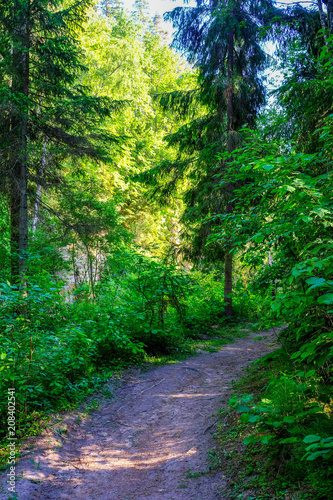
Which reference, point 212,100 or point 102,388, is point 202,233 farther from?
point 102,388

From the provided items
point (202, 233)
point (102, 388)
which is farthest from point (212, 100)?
point (102, 388)

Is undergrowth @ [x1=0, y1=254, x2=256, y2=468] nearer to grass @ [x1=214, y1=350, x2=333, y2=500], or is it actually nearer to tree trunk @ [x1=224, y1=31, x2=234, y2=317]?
tree trunk @ [x1=224, y1=31, x2=234, y2=317]

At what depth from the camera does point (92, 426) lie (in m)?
4.39

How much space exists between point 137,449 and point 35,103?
8175 millimetres

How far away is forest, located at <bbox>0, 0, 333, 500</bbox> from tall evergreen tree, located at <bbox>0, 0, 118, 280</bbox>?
0.05 m

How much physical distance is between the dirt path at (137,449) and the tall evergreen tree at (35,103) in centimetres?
470

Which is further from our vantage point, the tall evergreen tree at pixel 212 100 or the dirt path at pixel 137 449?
the tall evergreen tree at pixel 212 100

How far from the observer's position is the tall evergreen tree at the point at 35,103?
8.17 metres

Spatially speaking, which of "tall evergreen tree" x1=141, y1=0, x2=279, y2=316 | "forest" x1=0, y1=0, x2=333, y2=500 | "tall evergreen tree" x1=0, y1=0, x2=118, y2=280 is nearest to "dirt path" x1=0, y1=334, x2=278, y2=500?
"forest" x1=0, y1=0, x2=333, y2=500

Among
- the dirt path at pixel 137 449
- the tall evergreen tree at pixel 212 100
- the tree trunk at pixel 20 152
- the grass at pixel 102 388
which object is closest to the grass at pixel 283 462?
the dirt path at pixel 137 449

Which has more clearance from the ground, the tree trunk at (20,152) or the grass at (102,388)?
the tree trunk at (20,152)

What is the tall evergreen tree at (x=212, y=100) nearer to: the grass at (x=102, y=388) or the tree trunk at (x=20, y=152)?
the grass at (x=102, y=388)

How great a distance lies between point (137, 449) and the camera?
3.92m

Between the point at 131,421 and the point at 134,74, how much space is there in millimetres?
→ 21368
